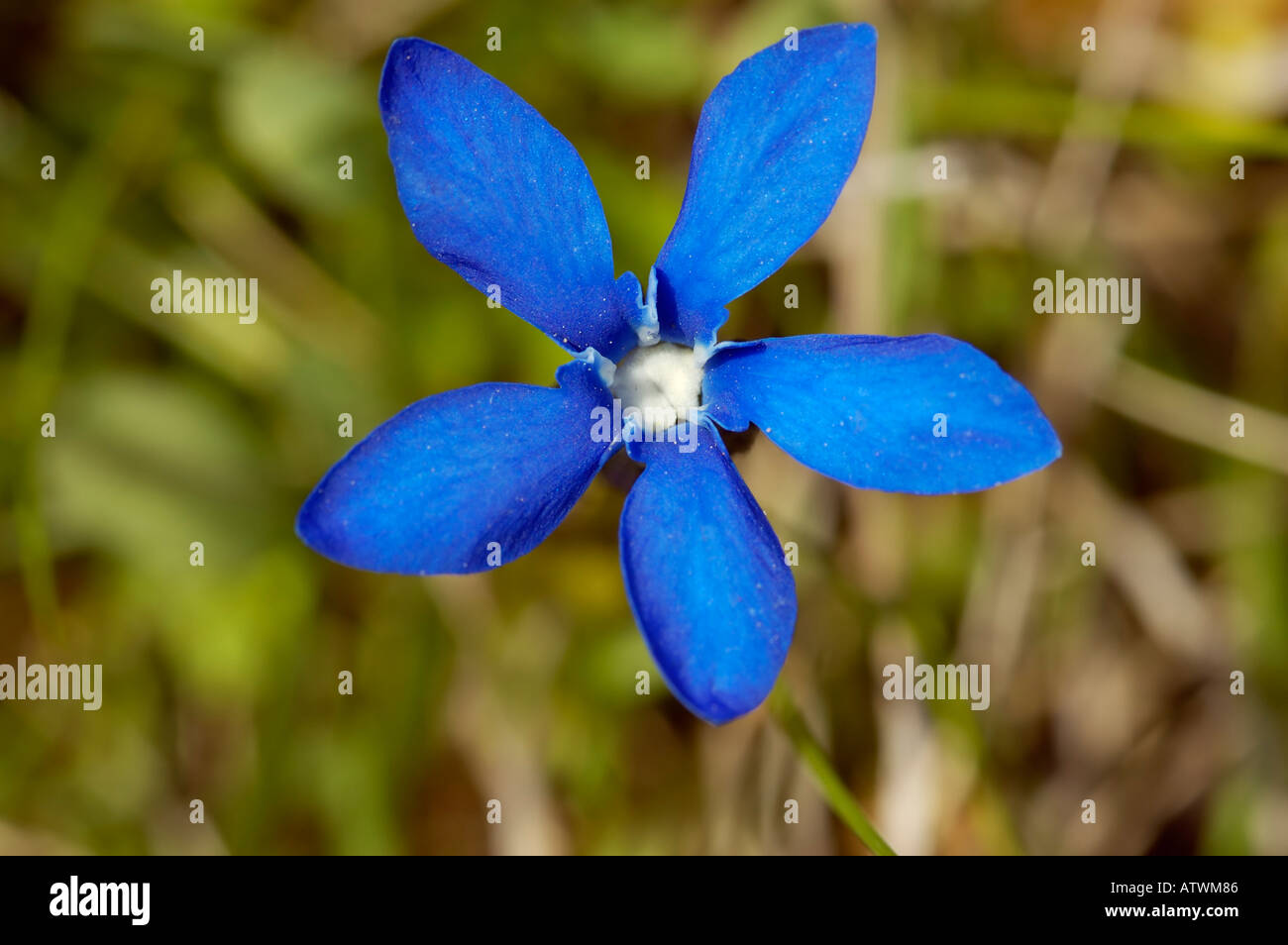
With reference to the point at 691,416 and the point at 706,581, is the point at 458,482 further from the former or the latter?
the point at 691,416

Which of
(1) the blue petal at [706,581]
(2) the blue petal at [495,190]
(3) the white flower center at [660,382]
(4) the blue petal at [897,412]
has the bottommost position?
(1) the blue petal at [706,581]

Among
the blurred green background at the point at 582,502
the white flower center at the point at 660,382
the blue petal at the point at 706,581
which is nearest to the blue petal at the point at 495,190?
the white flower center at the point at 660,382

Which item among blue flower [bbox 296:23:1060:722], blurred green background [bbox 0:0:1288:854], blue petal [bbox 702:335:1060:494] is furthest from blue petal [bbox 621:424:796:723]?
blurred green background [bbox 0:0:1288:854]

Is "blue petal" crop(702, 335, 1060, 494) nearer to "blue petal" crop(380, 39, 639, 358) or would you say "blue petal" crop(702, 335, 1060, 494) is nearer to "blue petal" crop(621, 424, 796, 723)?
"blue petal" crop(621, 424, 796, 723)

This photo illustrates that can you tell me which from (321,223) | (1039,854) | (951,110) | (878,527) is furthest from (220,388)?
(1039,854)

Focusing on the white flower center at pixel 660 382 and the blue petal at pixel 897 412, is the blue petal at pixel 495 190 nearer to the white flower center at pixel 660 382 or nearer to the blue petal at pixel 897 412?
the white flower center at pixel 660 382

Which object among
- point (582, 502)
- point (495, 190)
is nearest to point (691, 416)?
point (495, 190)
